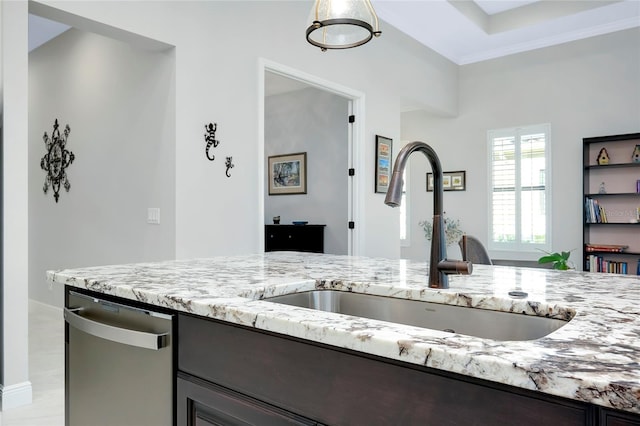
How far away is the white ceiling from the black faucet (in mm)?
4061

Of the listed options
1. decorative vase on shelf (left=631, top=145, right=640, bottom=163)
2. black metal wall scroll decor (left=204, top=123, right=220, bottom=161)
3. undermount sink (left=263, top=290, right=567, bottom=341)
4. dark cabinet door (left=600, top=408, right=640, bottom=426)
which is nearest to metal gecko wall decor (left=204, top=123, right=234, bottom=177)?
black metal wall scroll decor (left=204, top=123, right=220, bottom=161)

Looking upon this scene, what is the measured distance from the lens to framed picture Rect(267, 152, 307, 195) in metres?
6.55

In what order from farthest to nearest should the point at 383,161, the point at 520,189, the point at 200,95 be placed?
the point at 520,189
the point at 383,161
the point at 200,95

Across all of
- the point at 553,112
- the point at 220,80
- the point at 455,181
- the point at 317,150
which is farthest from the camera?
the point at 455,181

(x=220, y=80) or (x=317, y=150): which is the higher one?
(x=220, y=80)

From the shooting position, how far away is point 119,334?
122 centimetres

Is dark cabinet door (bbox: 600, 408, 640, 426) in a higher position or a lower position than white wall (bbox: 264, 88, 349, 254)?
lower

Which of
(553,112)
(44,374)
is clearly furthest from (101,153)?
(553,112)

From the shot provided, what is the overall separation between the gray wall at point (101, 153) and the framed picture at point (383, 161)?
2.47m

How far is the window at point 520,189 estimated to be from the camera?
234 inches

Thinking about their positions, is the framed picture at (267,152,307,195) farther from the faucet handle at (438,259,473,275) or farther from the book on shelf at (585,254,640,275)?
the faucet handle at (438,259,473,275)

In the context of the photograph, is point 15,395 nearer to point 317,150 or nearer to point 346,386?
point 346,386

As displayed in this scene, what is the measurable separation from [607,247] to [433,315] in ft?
16.4

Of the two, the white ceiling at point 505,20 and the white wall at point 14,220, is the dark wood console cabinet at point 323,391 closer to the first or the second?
the white wall at point 14,220
